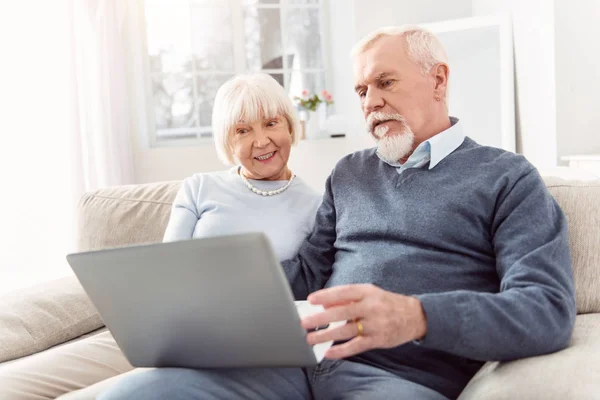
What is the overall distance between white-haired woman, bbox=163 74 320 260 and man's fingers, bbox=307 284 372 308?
0.63 m

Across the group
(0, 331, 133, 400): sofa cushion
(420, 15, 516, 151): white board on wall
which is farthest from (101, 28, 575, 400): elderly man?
(420, 15, 516, 151): white board on wall

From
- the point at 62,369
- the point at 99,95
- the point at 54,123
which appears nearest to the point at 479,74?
the point at 99,95

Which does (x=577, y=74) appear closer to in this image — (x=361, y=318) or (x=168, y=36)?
(x=168, y=36)

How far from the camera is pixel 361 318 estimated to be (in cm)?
106

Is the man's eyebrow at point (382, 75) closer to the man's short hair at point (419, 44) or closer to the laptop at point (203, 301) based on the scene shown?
the man's short hair at point (419, 44)

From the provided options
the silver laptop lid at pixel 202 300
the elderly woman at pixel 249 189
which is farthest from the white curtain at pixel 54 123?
the silver laptop lid at pixel 202 300

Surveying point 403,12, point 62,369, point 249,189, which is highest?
point 403,12

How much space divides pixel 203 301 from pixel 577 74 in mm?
3539

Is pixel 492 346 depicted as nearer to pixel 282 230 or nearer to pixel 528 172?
pixel 528 172

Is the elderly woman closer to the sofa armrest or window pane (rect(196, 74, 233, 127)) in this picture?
the sofa armrest

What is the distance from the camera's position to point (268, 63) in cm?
492

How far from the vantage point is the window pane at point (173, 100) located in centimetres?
470

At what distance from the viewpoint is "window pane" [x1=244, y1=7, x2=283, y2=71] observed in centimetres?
486

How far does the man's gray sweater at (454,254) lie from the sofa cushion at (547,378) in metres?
0.03
